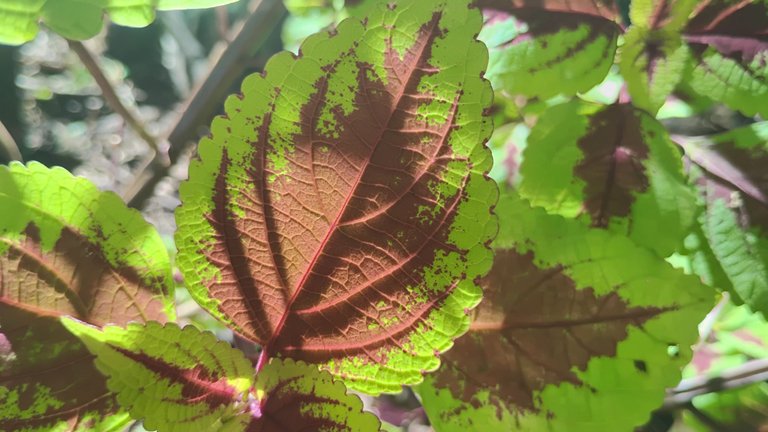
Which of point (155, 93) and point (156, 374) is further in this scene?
point (155, 93)

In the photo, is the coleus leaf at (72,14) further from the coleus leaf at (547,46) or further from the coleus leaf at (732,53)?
the coleus leaf at (732,53)

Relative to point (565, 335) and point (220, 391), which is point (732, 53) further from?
point (220, 391)

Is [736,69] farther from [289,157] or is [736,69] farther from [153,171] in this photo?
[153,171]

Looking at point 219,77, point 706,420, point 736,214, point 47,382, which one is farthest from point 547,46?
point 706,420

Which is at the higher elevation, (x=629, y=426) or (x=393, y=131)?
(x=393, y=131)

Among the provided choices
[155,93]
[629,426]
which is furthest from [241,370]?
[155,93]

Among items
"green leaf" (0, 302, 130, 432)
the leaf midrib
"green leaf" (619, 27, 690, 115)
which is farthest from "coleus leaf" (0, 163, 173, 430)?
"green leaf" (619, 27, 690, 115)

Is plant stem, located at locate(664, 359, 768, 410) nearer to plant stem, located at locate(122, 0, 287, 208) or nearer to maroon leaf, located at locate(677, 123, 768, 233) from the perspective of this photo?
maroon leaf, located at locate(677, 123, 768, 233)
